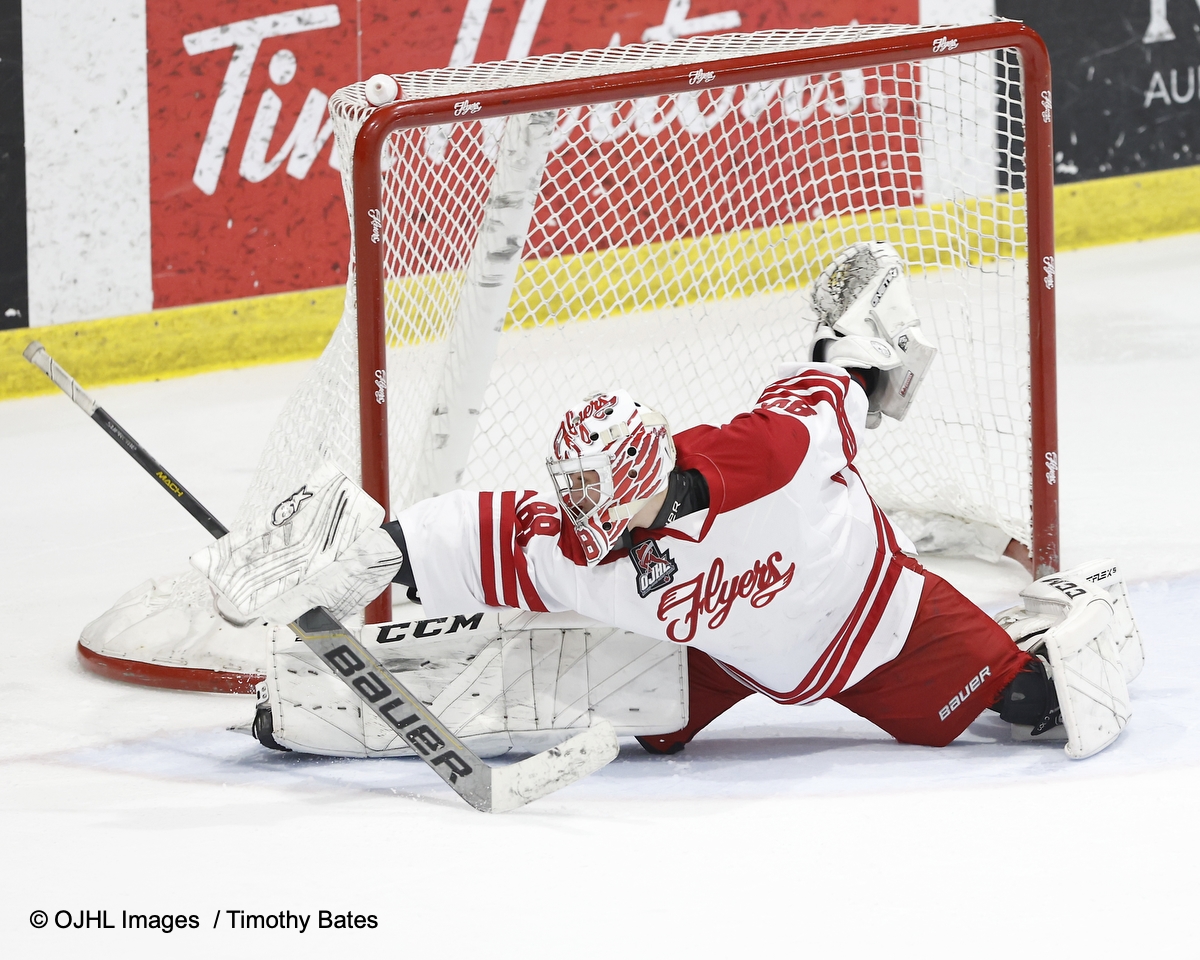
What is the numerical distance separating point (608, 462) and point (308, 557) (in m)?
0.42

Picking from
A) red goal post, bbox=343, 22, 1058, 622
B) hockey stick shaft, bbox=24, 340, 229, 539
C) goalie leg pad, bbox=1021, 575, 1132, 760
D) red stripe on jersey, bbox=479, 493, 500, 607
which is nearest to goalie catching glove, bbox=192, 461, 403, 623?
red stripe on jersey, bbox=479, 493, 500, 607

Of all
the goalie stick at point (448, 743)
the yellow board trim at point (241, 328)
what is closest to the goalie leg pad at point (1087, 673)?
the goalie stick at point (448, 743)

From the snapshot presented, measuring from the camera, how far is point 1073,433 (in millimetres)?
4730

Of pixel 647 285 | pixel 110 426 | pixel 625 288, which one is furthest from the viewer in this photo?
pixel 625 288

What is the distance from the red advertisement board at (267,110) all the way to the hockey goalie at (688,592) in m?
2.95

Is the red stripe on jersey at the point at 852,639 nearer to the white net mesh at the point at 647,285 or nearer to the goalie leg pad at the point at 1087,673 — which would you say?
the goalie leg pad at the point at 1087,673

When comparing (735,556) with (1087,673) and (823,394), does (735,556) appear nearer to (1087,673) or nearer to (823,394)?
(823,394)

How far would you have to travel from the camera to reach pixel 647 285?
4.48m

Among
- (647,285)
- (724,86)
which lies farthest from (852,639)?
(647,285)

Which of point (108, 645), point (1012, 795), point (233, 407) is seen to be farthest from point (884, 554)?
point (233, 407)

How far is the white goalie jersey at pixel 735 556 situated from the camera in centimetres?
243

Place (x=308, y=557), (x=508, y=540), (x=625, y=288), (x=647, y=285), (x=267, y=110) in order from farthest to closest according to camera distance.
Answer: (x=267, y=110) → (x=625, y=288) → (x=647, y=285) → (x=508, y=540) → (x=308, y=557)

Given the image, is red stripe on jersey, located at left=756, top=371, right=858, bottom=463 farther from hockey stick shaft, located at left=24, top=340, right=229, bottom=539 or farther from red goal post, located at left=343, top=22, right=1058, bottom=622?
hockey stick shaft, located at left=24, top=340, right=229, bottom=539

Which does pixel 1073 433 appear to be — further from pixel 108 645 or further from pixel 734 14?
pixel 108 645
